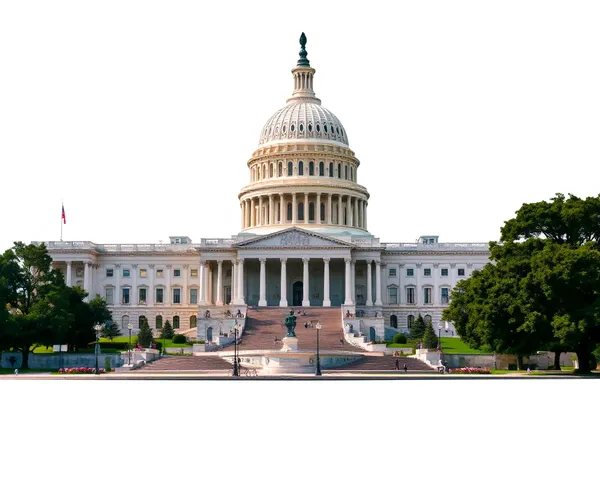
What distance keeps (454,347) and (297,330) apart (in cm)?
1787

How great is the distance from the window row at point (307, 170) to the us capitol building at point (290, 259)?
16cm

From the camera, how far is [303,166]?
5443 inches

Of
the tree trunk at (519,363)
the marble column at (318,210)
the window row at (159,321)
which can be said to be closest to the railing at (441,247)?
the marble column at (318,210)

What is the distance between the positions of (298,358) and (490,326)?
1586 cm

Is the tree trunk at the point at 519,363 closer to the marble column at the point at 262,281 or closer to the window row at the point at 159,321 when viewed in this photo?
the marble column at the point at 262,281

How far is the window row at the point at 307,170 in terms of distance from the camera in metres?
138

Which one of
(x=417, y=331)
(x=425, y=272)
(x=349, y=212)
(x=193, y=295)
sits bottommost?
(x=417, y=331)

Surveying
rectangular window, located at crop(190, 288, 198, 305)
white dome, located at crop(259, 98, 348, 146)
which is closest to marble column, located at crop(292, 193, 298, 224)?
white dome, located at crop(259, 98, 348, 146)

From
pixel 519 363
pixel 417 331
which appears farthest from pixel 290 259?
pixel 519 363

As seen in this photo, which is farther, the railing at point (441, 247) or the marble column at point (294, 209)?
the marble column at point (294, 209)

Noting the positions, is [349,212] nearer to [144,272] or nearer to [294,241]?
[294,241]

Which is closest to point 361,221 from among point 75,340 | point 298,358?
point 75,340

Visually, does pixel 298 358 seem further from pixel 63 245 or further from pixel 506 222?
pixel 63 245

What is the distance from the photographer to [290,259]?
122m
